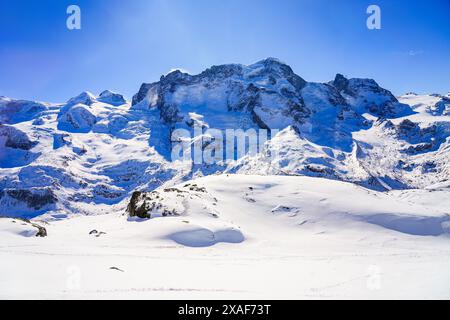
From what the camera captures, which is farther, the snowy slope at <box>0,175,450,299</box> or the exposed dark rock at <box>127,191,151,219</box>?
the exposed dark rock at <box>127,191,151,219</box>

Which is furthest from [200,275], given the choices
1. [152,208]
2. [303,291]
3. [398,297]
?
[152,208]

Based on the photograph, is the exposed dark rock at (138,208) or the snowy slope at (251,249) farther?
the exposed dark rock at (138,208)

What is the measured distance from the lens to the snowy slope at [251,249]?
14750mm

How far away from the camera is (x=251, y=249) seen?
32.2 metres

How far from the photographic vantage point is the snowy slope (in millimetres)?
14750

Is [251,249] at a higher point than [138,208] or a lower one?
lower

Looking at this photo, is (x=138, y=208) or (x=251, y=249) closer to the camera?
(x=251, y=249)
